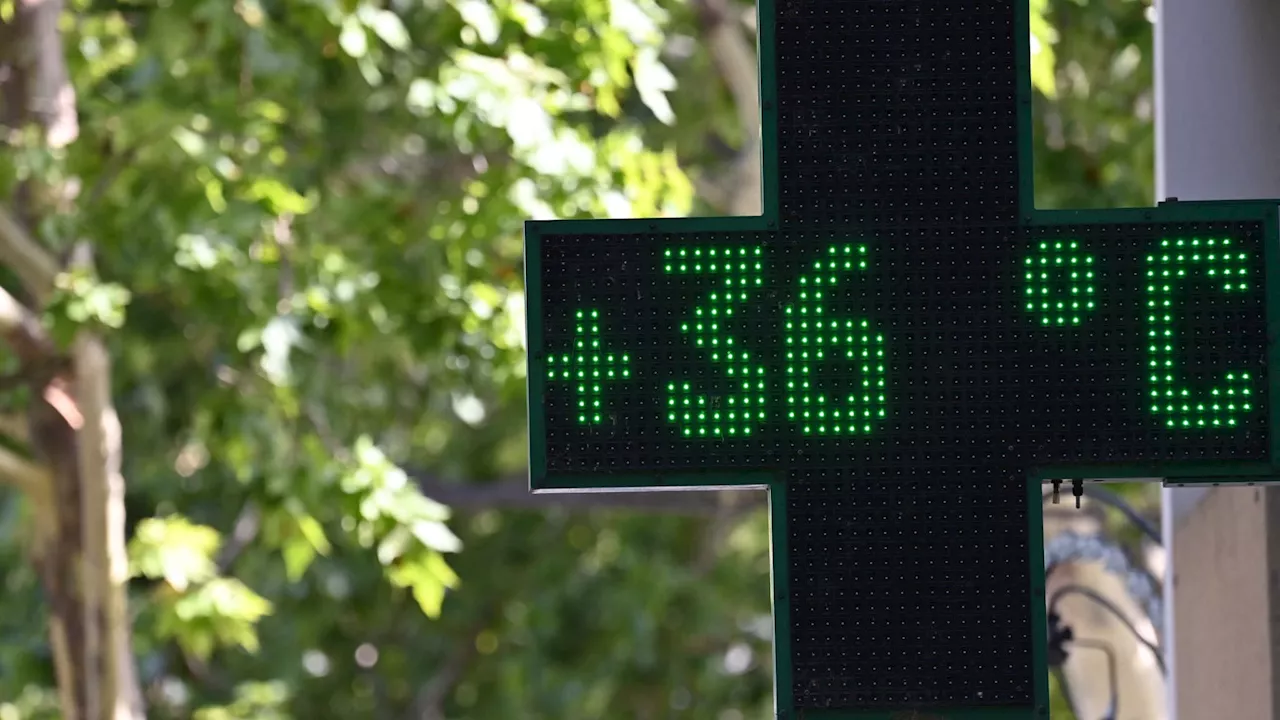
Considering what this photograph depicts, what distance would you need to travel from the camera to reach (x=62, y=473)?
8.04 m

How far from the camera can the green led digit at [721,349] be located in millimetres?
4238

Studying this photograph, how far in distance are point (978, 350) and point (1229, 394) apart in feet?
1.67

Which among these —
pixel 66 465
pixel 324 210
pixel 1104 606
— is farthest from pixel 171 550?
pixel 1104 606

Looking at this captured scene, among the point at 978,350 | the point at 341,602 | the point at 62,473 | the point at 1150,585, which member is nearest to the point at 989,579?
the point at 978,350

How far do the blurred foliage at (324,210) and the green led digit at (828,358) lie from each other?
3069mm

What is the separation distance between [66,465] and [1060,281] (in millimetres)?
4870

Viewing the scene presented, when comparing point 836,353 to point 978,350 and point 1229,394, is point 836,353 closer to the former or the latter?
point 978,350

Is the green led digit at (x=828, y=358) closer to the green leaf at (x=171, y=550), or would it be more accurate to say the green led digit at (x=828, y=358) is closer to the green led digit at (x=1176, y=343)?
the green led digit at (x=1176, y=343)

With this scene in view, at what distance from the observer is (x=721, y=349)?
4.23 metres

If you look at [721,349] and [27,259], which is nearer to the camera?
[721,349]

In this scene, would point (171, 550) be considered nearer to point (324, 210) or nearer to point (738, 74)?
point (324, 210)

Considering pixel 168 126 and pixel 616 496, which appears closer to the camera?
pixel 168 126

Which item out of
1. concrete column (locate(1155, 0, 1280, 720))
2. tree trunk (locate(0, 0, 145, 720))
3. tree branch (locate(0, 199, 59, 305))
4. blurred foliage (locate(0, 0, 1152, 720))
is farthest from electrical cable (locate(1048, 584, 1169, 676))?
tree branch (locate(0, 199, 59, 305))

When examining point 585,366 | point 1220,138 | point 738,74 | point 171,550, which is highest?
point 738,74
